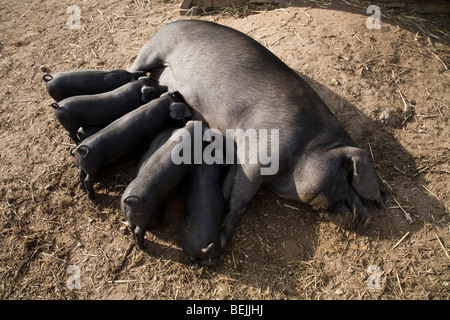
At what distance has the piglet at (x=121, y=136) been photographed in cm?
336

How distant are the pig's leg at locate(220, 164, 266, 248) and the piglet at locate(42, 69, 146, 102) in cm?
190

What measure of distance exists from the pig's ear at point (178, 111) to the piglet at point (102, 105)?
1.42 feet

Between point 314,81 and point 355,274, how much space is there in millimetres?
2441

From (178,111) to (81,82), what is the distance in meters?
1.23

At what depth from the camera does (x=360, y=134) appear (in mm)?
4156

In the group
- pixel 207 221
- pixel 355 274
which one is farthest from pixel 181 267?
pixel 355 274

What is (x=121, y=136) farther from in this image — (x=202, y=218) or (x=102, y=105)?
(x=202, y=218)

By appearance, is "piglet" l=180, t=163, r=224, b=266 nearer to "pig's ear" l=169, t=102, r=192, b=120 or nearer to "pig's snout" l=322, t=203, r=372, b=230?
"pig's ear" l=169, t=102, r=192, b=120

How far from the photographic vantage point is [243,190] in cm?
345

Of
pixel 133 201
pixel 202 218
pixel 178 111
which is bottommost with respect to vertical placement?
pixel 202 218

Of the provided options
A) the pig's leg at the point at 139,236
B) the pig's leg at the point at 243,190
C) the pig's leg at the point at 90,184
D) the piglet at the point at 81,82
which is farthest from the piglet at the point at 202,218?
the piglet at the point at 81,82

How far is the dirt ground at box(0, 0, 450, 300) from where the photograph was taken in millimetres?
3115

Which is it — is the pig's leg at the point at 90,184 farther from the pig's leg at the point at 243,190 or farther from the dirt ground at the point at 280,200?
the pig's leg at the point at 243,190

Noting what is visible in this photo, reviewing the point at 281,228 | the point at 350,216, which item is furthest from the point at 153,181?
the point at 350,216
